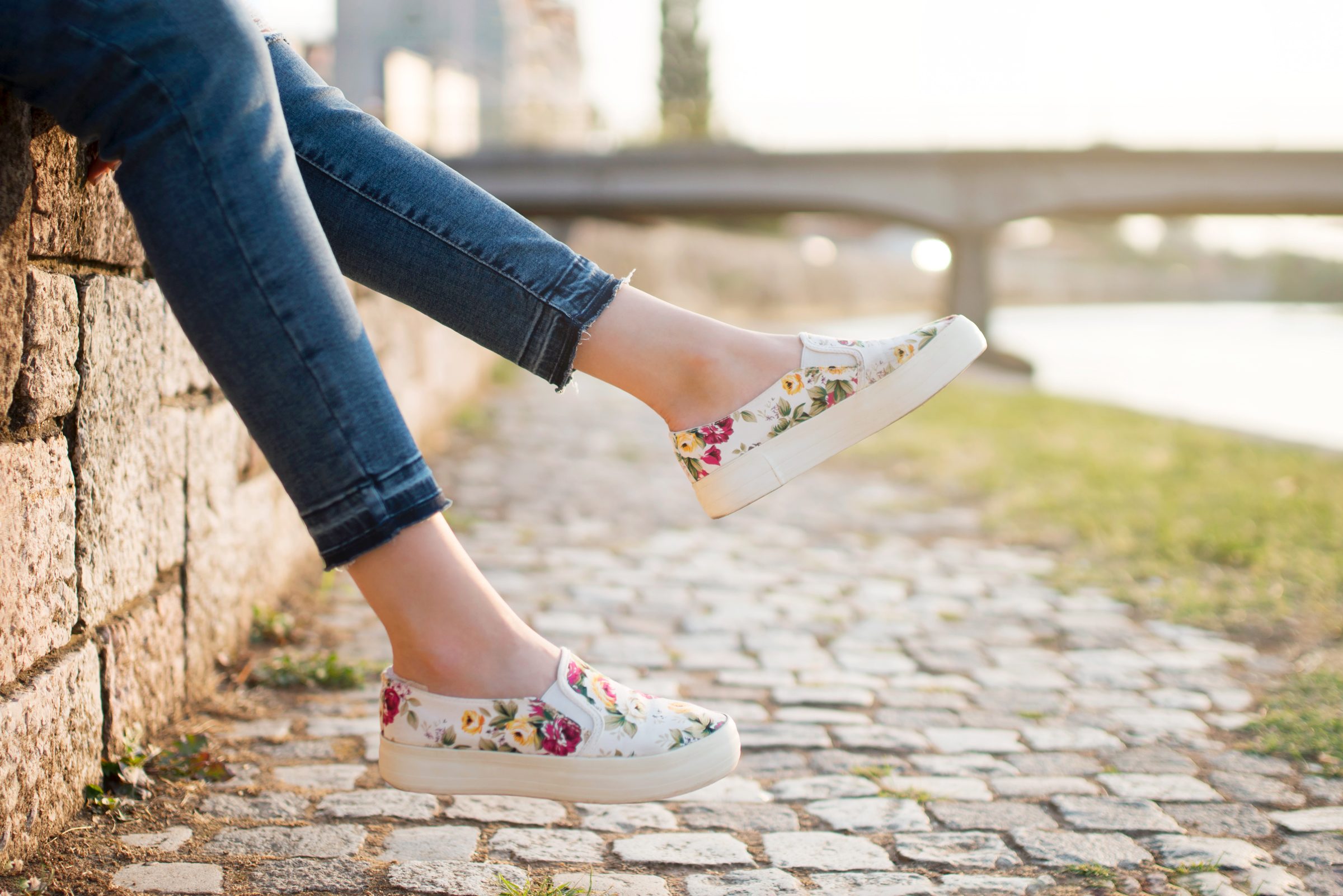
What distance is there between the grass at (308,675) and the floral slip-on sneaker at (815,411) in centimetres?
123

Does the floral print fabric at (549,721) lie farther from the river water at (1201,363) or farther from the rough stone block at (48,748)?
the river water at (1201,363)

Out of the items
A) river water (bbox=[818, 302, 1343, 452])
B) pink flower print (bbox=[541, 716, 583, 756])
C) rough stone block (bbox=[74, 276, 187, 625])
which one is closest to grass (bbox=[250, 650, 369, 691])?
rough stone block (bbox=[74, 276, 187, 625])

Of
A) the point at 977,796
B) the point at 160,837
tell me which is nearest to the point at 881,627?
the point at 977,796

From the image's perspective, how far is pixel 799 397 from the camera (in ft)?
5.81

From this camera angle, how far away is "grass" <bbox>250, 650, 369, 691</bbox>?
2.61 m

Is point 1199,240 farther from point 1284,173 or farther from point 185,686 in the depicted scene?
point 185,686

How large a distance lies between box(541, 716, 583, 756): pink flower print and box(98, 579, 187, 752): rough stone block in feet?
2.97

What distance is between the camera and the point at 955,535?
473cm

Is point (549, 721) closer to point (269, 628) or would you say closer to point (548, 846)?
point (548, 846)

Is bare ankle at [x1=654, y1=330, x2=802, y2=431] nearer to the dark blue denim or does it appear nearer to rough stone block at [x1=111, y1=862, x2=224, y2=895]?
the dark blue denim

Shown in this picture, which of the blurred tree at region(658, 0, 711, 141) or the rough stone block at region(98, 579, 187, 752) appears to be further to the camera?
the blurred tree at region(658, 0, 711, 141)

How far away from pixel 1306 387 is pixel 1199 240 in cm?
5472

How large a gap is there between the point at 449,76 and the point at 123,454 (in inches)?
1375

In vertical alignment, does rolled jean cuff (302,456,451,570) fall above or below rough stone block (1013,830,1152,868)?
above
